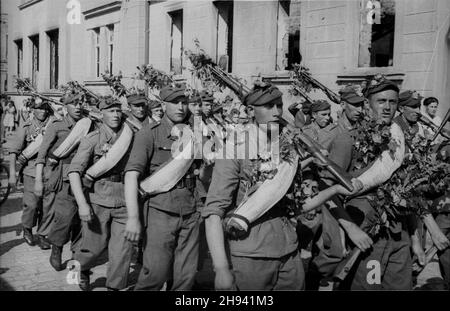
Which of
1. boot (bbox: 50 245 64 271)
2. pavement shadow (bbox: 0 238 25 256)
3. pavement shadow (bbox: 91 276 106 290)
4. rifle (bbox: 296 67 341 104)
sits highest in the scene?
rifle (bbox: 296 67 341 104)

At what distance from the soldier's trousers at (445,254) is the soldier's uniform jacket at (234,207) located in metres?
1.95

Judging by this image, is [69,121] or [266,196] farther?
[69,121]

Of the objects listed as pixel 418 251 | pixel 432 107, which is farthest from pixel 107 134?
pixel 432 107

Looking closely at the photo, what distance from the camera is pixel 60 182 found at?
6.10 meters

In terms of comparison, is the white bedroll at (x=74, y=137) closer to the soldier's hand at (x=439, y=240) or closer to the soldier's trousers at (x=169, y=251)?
the soldier's trousers at (x=169, y=251)

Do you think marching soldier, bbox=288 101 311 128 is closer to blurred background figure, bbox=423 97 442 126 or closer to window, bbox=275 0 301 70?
window, bbox=275 0 301 70

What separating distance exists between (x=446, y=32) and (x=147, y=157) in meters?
4.87

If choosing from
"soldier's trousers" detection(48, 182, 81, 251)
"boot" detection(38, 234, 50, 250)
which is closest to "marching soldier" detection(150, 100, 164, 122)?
"soldier's trousers" detection(48, 182, 81, 251)

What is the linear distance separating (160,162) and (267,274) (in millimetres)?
1450

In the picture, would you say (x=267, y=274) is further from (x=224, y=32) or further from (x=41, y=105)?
(x=224, y=32)

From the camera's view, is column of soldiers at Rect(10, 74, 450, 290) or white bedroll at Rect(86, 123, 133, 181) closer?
column of soldiers at Rect(10, 74, 450, 290)

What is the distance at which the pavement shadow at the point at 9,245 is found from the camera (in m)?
6.65

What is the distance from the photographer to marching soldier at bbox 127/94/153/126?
19.2 feet

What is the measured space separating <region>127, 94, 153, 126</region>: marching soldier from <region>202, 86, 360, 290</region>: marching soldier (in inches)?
110
